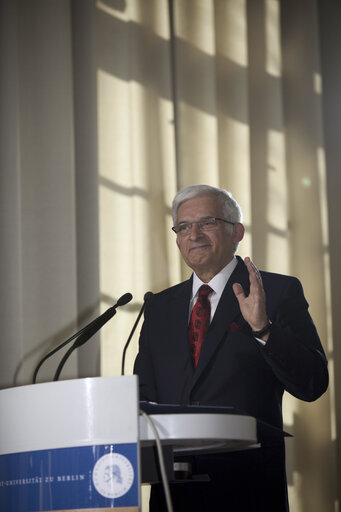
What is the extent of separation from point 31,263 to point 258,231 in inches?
63.5

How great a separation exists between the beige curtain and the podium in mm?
2311

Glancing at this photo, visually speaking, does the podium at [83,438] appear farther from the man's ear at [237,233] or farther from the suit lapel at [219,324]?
the man's ear at [237,233]

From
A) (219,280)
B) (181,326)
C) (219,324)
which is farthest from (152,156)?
(219,324)

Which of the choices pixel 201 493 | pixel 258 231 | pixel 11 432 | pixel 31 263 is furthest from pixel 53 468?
pixel 258 231

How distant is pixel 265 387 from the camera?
9.45ft

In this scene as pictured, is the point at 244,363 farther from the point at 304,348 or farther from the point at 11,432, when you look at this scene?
the point at 11,432

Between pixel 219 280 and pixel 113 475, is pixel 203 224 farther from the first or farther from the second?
pixel 113 475

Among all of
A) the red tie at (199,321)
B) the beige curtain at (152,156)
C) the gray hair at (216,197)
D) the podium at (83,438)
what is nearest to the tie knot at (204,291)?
the red tie at (199,321)

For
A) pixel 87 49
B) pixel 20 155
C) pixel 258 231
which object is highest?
A: pixel 87 49

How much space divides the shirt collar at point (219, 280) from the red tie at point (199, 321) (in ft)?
0.10

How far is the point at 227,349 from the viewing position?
9.57 feet

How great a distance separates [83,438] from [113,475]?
4.3 inches

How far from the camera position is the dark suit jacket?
273 centimetres

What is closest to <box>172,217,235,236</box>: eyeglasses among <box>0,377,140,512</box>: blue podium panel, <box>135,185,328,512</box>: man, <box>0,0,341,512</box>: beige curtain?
<box>135,185,328,512</box>: man
